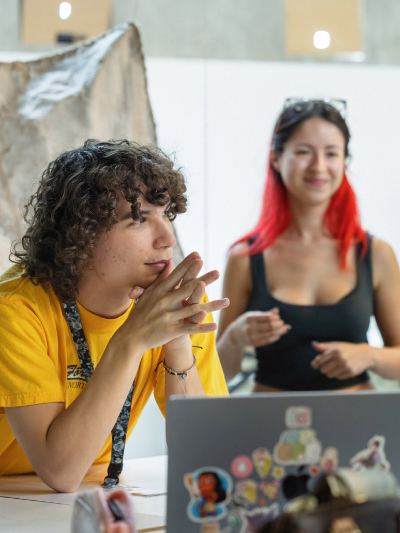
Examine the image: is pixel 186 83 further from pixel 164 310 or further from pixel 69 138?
pixel 164 310

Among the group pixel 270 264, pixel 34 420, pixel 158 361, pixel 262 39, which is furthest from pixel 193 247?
pixel 34 420

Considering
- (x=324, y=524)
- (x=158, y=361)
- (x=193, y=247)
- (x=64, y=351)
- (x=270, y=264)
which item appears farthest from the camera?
(x=193, y=247)

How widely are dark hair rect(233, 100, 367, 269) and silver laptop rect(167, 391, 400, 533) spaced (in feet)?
3.69

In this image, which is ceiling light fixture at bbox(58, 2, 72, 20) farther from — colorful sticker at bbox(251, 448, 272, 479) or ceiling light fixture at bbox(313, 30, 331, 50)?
colorful sticker at bbox(251, 448, 272, 479)

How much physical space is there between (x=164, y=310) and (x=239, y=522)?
438mm

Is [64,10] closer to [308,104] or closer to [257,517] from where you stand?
[308,104]

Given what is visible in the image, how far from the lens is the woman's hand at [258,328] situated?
1.37 m

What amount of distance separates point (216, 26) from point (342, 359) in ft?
4.22

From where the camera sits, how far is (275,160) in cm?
164

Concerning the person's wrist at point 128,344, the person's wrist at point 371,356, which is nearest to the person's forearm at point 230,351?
the person's wrist at point 371,356

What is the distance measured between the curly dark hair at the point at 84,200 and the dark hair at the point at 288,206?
0.63 m

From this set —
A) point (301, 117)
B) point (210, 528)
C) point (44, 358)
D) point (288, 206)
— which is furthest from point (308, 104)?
point (210, 528)

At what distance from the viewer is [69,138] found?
166cm

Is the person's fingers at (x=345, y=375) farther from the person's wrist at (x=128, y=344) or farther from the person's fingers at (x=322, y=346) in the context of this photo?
the person's wrist at (x=128, y=344)
